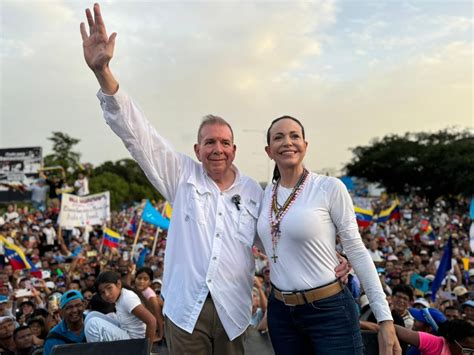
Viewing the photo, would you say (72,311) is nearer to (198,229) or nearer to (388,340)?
(198,229)

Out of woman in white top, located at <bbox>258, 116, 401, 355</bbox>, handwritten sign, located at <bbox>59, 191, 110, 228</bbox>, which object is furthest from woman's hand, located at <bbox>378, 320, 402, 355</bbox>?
handwritten sign, located at <bbox>59, 191, 110, 228</bbox>

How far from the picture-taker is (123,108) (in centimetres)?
254

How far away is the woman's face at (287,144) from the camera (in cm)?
257

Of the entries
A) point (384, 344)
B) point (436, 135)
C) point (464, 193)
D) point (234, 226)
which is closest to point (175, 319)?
A: point (234, 226)

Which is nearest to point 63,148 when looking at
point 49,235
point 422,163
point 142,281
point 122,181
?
point 122,181

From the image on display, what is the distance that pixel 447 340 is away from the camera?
4094mm

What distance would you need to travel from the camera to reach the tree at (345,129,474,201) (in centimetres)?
4238

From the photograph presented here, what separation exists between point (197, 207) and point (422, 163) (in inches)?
1917

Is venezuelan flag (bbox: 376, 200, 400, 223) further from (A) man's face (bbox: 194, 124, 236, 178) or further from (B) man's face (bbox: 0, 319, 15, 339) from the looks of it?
(A) man's face (bbox: 194, 124, 236, 178)

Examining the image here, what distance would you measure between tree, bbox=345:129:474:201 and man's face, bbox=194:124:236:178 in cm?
4124

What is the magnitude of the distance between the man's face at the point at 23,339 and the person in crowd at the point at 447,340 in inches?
156

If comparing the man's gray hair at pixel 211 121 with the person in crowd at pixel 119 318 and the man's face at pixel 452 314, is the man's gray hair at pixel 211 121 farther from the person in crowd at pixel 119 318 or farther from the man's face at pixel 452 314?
the man's face at pixel 452 314

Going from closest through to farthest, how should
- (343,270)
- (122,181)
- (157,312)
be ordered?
(343,270), (157,312), (122,181)

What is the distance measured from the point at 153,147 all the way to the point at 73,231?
15.1 meters
